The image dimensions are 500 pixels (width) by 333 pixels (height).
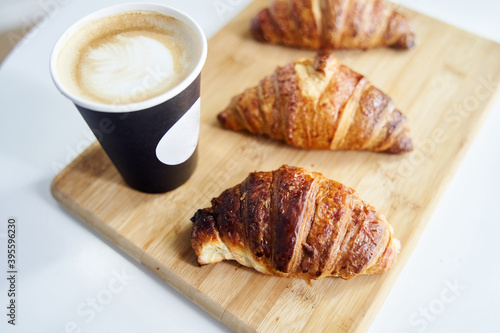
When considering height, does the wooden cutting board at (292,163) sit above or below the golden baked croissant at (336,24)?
below

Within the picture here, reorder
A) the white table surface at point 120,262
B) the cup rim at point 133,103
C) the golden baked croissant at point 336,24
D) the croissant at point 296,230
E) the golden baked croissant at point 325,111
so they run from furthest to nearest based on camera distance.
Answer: the golden baked croissant at point 336,24
the golden baked croissant at point 325,111
the white table surface at point 120,262
the croissant at point 296,230
the cup rim at point 133,103

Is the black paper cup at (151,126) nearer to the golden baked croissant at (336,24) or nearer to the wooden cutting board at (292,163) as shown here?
the wooden cutting board at (292,163)

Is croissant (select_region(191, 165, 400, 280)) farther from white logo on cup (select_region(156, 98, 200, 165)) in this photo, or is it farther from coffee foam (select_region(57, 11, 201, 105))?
coffee foam (select_region(57, 11, 201, 105))

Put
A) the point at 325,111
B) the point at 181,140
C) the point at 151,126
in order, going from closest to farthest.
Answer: the point at 151,126 < the point at 181,140 < the point at 325,111

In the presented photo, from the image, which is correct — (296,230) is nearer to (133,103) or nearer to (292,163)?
(292,163)

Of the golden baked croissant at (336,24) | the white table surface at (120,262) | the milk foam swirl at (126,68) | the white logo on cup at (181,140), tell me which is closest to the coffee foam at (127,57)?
the milk foam swirl at (126,68)

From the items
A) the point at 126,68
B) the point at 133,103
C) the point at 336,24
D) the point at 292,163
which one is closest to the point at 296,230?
the point at 292,163
